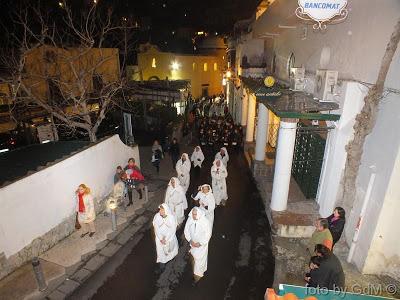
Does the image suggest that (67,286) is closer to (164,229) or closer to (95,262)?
(95,262)

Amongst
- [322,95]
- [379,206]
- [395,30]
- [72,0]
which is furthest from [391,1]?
[72,0]

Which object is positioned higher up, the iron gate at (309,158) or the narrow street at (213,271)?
the iron gate at (309,158)

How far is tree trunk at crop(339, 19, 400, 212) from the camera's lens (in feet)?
19.6

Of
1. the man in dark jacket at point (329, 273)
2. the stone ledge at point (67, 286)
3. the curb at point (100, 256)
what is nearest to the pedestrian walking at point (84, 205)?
the curb at point (100, 256)

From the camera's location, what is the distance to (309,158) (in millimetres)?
10445

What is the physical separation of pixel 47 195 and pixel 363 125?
8.37m

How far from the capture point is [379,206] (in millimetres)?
6457

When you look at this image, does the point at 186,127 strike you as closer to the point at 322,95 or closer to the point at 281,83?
the point at 281,83

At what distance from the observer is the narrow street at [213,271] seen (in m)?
6.81

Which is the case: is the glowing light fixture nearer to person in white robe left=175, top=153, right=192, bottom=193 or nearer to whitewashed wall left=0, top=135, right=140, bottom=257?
whitewashed wall left=0, top=135, right=140, bottom=257

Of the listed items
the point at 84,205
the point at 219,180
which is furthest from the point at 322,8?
the point at 84,205

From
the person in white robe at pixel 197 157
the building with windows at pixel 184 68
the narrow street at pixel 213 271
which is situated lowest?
the narrow street at pixel 213 271

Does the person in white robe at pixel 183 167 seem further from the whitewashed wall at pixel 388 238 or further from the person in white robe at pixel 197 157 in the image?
the whitewashed wall at pixel 388 238

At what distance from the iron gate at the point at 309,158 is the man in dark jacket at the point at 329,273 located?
4.11 meters
